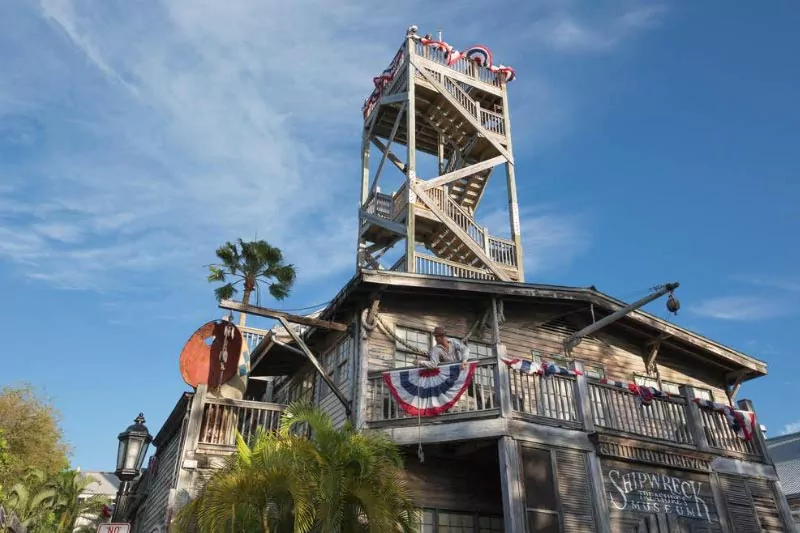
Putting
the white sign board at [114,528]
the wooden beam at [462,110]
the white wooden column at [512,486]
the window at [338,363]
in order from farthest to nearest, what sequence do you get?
the wooden beam at [462,110] → the window at [338,363] → the white wooden column at [512,486] → the white sign board at [114,528]

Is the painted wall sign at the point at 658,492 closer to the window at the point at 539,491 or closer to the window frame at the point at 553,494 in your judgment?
the window frame at the point at 553,494

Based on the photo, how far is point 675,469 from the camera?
1338 centimetres

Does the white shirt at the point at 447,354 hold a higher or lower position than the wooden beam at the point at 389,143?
lower

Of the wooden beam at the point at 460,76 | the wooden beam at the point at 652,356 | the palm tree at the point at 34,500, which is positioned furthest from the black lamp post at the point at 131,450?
the palm tree at the point at 34,500

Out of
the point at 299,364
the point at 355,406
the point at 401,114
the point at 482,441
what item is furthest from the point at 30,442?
the point at 482,441

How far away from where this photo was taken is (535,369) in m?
12.9

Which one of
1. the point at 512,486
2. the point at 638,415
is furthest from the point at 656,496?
the point at 512,486

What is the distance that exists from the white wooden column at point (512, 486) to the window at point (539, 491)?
0.16 m

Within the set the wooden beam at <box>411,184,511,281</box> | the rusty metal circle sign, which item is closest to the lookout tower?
the wooden beam at <box>411,184,511,281</box>

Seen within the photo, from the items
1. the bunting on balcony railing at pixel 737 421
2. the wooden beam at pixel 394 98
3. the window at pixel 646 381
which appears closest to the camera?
the bunting on balcony railing at pixel 737 421

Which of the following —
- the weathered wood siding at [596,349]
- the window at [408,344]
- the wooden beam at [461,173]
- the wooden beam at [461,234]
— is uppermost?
the wooden beam at [461,173]

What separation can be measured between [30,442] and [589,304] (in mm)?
32428

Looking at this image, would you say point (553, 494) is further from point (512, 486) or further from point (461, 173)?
point (461, 173)

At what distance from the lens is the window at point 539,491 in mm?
11547
